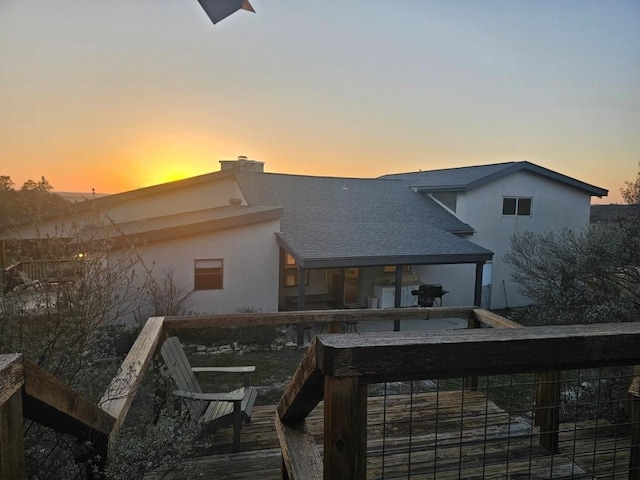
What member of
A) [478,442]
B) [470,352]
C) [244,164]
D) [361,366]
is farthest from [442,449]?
[244,164]

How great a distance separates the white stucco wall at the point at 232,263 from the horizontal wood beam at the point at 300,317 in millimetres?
6393

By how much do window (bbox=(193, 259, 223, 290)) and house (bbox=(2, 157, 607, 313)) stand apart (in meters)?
0.03

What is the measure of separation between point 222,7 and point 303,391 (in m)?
3.82

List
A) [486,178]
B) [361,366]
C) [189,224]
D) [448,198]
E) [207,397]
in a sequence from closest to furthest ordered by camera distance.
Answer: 1. [361,366]
2. [207,397]
3. [189,224]
4. [486,178]
5. [448,198]

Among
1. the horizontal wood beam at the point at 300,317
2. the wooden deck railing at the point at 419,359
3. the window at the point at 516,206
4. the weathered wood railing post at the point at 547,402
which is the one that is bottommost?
the weathered wood railing post at the point at 547,402

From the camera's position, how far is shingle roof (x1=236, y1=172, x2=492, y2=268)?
11.0 meters

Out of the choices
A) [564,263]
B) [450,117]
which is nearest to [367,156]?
[450,117]

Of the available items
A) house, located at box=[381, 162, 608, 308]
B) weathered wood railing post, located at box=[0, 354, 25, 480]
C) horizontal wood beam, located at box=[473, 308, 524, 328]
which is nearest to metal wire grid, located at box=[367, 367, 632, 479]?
horizontal wood beam, located at box=[473, 308, 524, 328]

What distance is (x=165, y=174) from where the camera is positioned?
1588cm

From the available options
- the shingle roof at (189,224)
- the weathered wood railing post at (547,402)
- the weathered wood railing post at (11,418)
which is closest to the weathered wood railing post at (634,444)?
the weathered wood railing post at (547,402)

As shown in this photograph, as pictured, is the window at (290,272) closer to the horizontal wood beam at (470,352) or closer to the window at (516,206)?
the window at (516,206)

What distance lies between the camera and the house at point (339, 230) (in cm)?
1057

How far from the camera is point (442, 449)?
119 inches

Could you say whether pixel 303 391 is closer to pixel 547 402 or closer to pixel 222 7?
pixel 547 402
